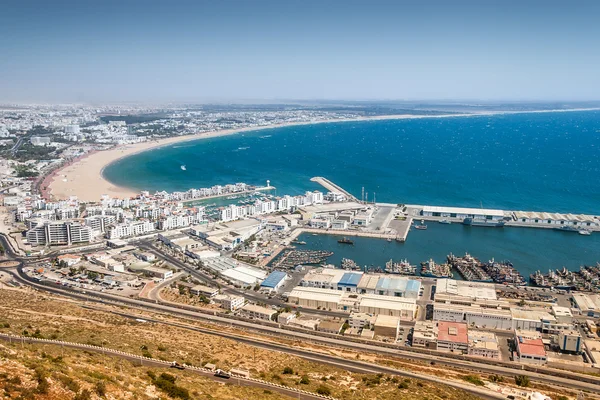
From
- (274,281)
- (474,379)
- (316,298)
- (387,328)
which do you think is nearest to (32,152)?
(274,281)

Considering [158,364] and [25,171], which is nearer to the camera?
[158,364]

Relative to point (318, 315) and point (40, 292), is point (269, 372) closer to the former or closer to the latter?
point (318, 315)

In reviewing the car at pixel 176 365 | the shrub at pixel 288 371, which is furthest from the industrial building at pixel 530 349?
the car at pixel 176 365

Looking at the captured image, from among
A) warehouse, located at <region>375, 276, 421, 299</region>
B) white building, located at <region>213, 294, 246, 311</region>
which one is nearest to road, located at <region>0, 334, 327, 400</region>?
white building, located at <region>213, 294, 246, 311</region>

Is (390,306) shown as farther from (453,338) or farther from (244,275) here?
(244,275)

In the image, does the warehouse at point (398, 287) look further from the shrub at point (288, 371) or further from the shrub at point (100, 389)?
the shrub at point (100, 389)

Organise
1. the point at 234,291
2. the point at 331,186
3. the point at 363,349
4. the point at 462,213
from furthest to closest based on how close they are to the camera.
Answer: the point at 331,186 < the point at 462,213 < the point at 234,291 < the point at 363,349
